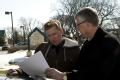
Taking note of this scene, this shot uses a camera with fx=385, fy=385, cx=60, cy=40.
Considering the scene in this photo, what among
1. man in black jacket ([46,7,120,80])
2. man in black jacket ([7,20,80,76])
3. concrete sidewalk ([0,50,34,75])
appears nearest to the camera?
man in black jacket ([46,7,120,80])

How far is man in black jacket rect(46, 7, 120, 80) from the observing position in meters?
3.71

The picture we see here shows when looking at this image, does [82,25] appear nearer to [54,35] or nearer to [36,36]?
[54,35]

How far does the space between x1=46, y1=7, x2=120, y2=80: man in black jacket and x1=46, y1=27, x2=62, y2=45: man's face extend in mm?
945

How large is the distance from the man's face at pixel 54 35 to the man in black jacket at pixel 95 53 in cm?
94

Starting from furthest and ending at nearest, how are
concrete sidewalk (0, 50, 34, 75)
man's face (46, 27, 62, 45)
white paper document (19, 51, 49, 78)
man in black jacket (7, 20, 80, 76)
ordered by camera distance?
1. concrete sidewalk (0, 50, 34, 75)
2. man in black jacket (7, 20, 80, 76)
3. man's face (46, 27, 62, 45)
4. white paper document (19, 51, 49, 78)

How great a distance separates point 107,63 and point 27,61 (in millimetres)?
1114

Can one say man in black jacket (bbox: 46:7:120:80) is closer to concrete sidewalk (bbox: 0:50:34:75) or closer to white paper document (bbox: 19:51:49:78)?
white paper document (bbox: 19:51:49:78)

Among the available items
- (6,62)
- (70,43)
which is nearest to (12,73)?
(70,43)

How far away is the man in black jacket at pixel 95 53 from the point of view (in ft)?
12.2

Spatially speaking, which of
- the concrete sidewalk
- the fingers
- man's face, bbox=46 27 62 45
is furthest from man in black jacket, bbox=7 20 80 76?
the concrete sidewalk

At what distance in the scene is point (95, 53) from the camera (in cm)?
379

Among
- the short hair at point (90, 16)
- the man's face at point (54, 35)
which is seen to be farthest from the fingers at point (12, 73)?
the short hair at point (90, 16)

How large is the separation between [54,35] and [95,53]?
1.28 meters

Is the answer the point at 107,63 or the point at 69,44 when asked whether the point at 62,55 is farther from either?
the point at 107,63
